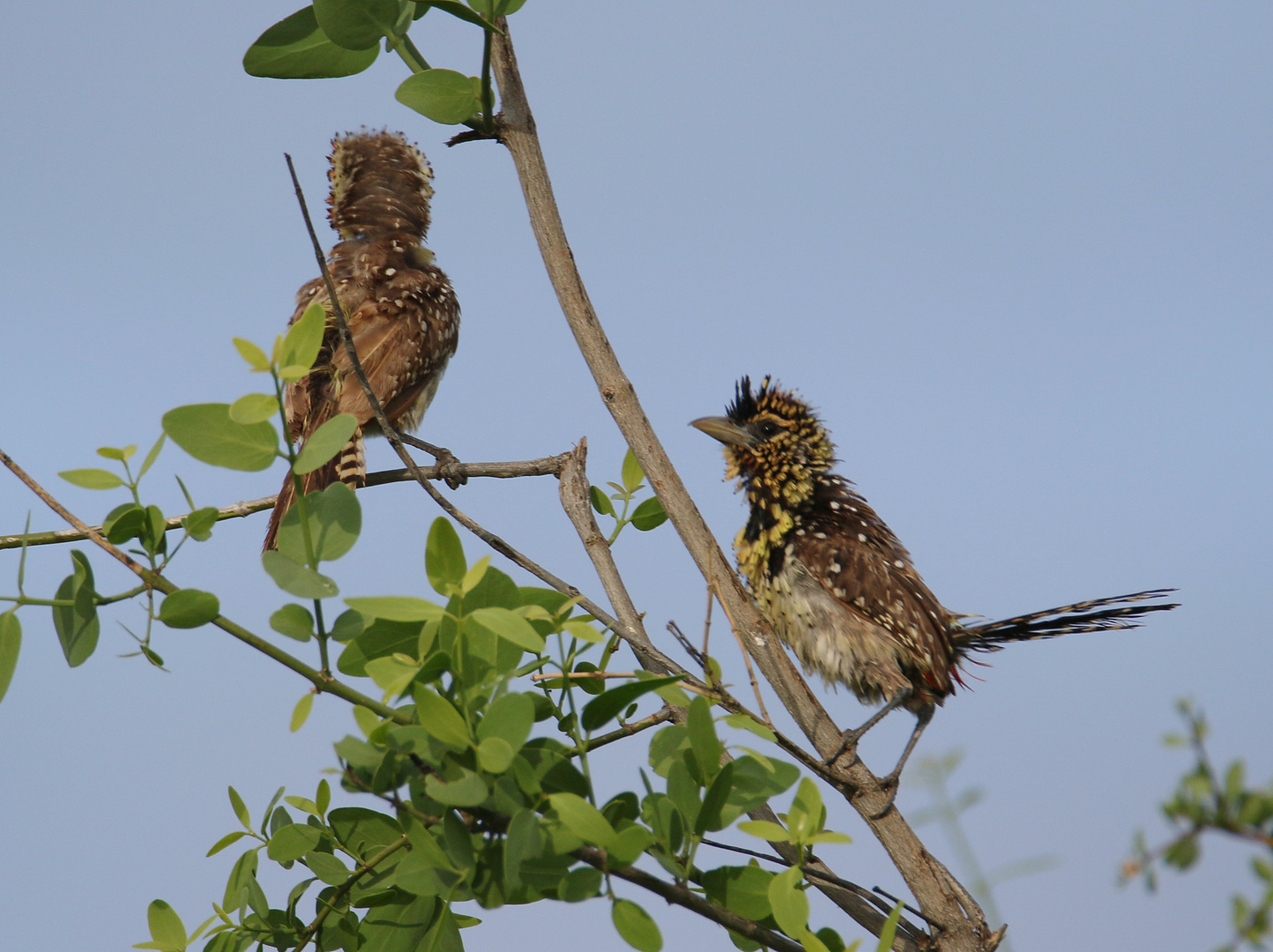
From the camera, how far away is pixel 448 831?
98 centimetres

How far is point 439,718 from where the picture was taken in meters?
0.93

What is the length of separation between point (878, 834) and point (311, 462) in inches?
43.2

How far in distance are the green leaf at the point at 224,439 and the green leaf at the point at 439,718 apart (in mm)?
320

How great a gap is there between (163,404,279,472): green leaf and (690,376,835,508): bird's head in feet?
5.35

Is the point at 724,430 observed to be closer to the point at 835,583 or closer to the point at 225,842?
the point at 835,583

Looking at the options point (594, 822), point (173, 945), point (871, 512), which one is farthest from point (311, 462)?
point (871, 512)

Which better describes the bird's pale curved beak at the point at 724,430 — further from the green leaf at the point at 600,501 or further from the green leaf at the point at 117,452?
the green leaf at the point at 117,452

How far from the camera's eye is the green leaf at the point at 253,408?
997mm

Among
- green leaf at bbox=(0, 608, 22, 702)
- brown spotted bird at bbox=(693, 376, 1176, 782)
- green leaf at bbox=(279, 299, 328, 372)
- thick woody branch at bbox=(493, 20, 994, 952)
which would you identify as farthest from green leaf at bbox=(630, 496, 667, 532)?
green leaf at bbox=(0, 608, 22, 702)

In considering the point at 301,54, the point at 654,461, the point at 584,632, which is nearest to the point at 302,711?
the point at 584,632

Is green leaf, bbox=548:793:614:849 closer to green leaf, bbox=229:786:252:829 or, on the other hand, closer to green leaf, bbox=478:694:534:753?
green leaf, bbox=478:694:534:753

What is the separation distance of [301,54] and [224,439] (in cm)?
69

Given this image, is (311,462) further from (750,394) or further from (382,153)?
(382,153)

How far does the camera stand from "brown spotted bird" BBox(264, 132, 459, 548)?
3.03 metres
